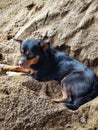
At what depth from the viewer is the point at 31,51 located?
417 centimetres

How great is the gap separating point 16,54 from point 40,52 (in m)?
0.58

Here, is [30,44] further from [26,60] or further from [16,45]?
[16,45]

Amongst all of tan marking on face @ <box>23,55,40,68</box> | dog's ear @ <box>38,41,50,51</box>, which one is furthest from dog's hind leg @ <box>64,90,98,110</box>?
dog's ear @ <box>38,41,50,51</box>

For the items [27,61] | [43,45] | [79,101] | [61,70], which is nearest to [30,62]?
[27,61]

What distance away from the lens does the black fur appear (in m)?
3.91

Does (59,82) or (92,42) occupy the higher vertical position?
(92,42)

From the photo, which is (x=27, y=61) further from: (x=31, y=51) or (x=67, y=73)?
(x=67, y=73)

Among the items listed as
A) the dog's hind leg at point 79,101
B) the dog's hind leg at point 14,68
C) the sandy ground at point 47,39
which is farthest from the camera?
the dog's hind leg at point 14,68

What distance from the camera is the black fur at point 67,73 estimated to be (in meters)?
3.91

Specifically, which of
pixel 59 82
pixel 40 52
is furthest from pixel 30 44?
pixel 59 82

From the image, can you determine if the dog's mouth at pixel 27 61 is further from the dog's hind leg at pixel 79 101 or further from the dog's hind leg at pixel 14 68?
the dog's hind leg at pixel 79 101

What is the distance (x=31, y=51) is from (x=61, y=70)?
1.26ft

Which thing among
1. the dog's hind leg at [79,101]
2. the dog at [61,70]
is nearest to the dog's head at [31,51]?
the dog at [61,70]

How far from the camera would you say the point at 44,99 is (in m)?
3.69
